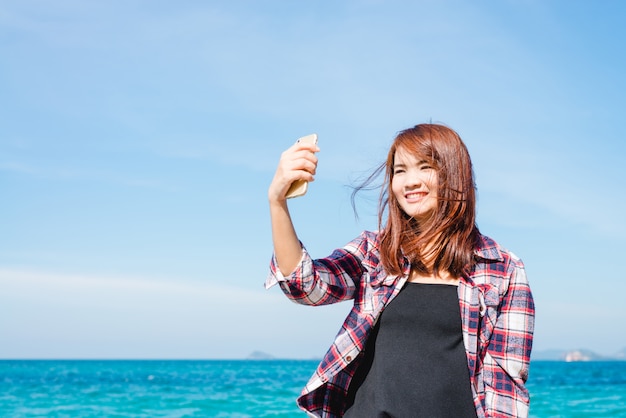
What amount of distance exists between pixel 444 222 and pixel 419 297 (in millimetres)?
274

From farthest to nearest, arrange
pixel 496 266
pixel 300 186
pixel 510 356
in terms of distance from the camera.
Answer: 1. pixel 496 266
2. pixel 510 356
3. pixel 300 186

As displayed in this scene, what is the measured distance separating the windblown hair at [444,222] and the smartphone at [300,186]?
1.46 ft

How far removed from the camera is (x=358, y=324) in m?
2.41

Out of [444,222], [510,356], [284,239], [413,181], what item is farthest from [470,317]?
[284,239]

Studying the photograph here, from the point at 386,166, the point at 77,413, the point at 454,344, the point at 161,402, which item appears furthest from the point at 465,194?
the point at 161,402

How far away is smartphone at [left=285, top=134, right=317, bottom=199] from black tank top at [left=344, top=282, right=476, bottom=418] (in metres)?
0.52

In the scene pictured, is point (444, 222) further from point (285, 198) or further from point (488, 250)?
point (285, 198)

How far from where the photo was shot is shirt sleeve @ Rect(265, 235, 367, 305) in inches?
90.1

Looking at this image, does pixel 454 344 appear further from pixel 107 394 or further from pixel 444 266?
pixel 107 394

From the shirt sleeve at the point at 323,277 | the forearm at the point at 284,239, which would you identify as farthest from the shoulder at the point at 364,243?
the forearm at the point at 284,239

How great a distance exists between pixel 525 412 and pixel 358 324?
0.59m

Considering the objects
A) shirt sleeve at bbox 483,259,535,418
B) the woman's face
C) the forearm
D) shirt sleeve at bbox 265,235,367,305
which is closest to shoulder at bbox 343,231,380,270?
shirt sleeve at bbox 265,235,367,305

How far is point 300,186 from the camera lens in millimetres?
2211

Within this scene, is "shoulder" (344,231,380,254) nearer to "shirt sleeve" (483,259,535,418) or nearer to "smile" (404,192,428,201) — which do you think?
"smile" (404,192,428,201)
